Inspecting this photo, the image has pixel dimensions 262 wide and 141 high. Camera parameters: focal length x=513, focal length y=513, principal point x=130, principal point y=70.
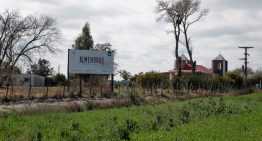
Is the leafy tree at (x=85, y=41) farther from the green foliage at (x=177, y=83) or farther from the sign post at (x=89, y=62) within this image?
the sign post at (x=89, y=62)

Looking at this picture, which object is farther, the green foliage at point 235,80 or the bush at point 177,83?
the green foliage at point 235,80

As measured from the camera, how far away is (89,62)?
173 feet

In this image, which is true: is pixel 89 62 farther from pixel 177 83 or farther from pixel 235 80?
pixel 235 80

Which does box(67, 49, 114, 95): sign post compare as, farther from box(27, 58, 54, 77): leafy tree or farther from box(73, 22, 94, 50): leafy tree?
box(27, 58, 54, 77): leafy tree

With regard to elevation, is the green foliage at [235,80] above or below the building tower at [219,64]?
below

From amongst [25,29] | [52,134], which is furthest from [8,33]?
[52,134]

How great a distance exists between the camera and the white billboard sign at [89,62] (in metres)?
51.9

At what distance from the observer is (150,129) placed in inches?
739

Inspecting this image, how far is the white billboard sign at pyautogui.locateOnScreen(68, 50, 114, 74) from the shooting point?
5194cm

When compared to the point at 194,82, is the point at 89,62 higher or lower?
higher

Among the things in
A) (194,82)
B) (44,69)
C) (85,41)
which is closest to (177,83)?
(194,82)

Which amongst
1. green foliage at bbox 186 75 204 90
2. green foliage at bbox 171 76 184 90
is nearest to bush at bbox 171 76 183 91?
green foliage at bbox 171 76 184 90

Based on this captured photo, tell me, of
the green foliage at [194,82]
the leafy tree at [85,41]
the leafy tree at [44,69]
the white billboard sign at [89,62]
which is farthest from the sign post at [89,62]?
the leafy tree at [44,69]

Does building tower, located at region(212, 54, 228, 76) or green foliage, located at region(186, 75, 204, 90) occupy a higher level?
building tower, located at region(212, 54, 228, 76)
